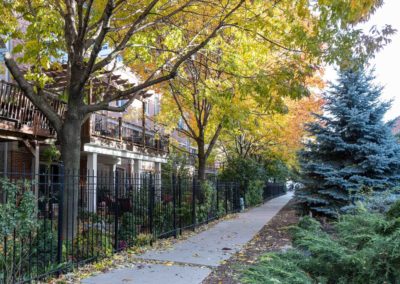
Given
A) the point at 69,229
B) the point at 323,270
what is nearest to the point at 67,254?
the point at 69,229

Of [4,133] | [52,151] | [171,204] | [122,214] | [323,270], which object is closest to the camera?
[323,270]

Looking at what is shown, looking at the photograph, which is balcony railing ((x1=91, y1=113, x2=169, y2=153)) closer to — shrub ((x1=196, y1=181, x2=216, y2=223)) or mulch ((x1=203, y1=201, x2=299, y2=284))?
shrub ((x1=196, y1=181, x2=216, y2=223))

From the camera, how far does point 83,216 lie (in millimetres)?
7480

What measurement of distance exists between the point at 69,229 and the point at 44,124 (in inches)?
274

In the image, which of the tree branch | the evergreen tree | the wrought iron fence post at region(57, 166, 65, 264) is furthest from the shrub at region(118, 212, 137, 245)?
the evergreen tree

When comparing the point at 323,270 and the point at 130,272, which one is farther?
the point at 130,272

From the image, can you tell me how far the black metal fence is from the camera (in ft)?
18.3

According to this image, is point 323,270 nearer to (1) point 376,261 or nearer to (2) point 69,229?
(1) point 376,261

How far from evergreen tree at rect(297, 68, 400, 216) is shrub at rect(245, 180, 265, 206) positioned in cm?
880

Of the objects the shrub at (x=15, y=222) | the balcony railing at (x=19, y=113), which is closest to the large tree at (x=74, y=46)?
the shrub at (x=15, y=222)

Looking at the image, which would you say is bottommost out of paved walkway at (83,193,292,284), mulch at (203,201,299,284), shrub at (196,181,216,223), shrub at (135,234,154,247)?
mulch at (203,201,299,284)

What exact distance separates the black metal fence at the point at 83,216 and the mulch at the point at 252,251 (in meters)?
Result: 2.03

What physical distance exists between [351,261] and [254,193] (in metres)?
18.9

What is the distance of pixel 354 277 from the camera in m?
4.89
